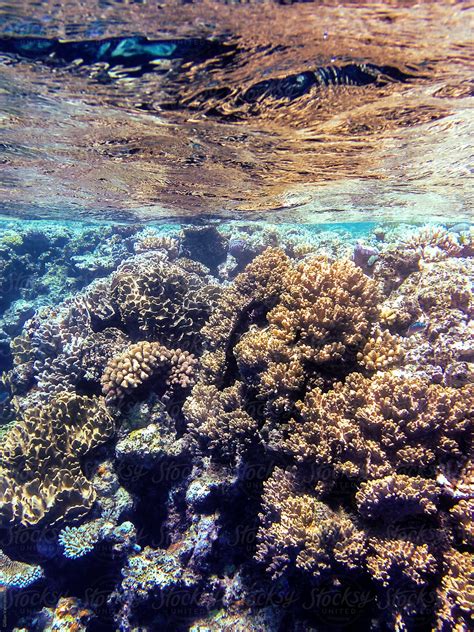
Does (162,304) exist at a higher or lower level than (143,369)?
higher

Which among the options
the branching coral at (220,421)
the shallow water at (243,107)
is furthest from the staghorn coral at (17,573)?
the shallow water at (243,107)

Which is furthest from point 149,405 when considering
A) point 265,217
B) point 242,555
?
point 265,217

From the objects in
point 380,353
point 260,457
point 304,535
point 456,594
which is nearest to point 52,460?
point 260,457

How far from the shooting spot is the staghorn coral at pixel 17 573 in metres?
6.45

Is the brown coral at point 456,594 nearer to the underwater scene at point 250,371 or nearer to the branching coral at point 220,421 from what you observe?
the underwater scene at point 250,371

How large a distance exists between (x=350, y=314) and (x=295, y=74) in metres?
4.06

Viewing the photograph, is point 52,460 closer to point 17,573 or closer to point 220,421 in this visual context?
point 17,573

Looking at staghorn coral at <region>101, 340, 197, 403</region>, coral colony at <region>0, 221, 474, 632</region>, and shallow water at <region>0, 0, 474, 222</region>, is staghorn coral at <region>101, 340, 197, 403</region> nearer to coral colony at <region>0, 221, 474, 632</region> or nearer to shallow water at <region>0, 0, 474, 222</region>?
coral colony at <region>0, 221, 474, 632</region>

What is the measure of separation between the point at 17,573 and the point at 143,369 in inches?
180

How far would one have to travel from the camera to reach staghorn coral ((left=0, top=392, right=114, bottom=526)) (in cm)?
632

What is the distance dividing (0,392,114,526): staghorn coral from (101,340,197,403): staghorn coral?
1.79ft

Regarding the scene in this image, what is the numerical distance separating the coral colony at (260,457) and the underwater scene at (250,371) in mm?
33

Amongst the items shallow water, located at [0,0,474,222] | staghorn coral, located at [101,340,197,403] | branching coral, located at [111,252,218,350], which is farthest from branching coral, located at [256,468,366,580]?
shallow water, located at [0,0,474,222]

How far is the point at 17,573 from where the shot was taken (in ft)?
21.4
